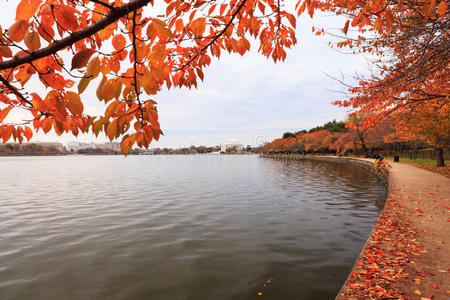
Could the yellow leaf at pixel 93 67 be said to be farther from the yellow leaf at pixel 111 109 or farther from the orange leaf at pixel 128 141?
the orange leaf at pixel 128 141

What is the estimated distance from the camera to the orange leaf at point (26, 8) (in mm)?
1344

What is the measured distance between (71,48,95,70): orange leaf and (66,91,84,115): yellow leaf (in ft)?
0.76

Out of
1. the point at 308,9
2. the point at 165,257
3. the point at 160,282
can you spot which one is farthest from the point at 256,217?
the point at 308,9

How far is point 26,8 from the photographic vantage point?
1361mm

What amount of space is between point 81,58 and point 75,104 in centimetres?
34

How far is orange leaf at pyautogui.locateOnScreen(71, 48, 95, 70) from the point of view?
4.79 ft

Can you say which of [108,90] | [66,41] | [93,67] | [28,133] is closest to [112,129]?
[108,90]

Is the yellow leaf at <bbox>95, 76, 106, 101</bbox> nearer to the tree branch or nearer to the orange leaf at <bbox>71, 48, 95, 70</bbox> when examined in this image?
the orange leaf at <bbox>71, 48, 95, 70</bbox>

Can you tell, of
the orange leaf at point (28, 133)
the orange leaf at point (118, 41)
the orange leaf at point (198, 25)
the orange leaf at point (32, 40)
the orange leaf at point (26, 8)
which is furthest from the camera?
the orange leaf at point (28, 133)

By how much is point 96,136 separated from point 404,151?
249 ft

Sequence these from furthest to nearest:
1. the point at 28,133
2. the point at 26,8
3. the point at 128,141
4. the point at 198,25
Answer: the point at 28,133 → the point at 198,25 → the point at 128,141 → the point at 26,8

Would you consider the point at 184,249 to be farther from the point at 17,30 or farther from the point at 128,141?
the point at 17,30

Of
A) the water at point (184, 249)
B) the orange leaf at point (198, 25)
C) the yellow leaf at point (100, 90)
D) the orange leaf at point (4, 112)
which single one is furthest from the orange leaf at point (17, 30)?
the water at point (184, 249)

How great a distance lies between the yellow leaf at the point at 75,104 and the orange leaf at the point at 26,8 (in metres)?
0.48
